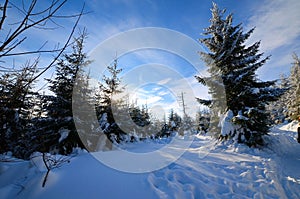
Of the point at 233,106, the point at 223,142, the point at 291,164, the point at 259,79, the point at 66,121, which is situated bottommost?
the point at 291,164

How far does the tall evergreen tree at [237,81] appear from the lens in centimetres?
793

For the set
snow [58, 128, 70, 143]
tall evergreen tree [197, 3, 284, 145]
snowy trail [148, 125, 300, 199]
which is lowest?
snowy trail [148, 125, 300, 199]

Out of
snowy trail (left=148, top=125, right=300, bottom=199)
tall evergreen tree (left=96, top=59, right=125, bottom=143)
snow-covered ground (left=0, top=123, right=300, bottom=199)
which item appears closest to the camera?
snow-covered ground (left=0, top=123, right=300, bottom=199)

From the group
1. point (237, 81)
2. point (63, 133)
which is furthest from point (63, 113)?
point (237, 81)

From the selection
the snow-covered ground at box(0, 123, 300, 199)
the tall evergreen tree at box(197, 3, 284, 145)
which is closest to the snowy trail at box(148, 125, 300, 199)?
the snow-covered ground at box(0, 123, 300, 199)

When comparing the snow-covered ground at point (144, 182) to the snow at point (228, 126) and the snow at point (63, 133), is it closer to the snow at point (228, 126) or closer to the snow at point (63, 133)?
the snow at point (228, 126)

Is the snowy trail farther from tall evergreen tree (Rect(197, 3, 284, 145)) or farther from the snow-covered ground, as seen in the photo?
tall evergreen tree (Rect(197, 3, 284, 145))

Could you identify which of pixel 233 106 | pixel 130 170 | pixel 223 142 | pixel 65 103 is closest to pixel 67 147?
pixel 65 103

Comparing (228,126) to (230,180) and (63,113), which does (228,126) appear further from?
(63,113)

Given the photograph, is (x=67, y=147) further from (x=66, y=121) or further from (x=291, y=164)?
(x=291, y=164)

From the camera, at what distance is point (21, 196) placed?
9.57 feet

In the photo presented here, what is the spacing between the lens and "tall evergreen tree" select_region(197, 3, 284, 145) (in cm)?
793

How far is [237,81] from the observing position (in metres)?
8.52

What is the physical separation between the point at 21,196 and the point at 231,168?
586cm
